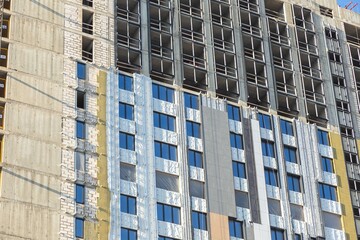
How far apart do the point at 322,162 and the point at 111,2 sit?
28.7 meters

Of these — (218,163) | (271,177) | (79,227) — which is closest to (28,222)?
(79,227)

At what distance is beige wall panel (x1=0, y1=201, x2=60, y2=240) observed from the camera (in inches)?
3696

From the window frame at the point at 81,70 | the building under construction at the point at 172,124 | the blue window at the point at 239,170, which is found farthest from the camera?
the blue window at the point at 239,170

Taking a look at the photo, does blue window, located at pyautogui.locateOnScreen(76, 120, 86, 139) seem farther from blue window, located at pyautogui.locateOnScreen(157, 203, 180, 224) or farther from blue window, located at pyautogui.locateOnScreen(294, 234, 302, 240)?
blue window, located at pyautogui.locateOnScreen(294, 234, 302, 240)

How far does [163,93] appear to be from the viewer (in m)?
111

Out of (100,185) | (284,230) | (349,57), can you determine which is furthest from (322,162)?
(100,185)

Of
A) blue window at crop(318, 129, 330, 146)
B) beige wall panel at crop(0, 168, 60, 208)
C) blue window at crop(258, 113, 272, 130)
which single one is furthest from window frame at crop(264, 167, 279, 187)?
beige wall panel at crop(0, 168, 60, 208)

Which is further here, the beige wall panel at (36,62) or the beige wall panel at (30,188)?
the beige wall panel at (36,62)

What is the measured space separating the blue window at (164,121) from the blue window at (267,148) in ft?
34.8

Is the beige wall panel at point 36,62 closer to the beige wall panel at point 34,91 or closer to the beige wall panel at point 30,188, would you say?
the beige wall panel at point 34,91

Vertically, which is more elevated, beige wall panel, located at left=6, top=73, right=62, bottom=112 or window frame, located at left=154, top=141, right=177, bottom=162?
beige wall panel, located at left=6, top=73, right=62, bottom=112

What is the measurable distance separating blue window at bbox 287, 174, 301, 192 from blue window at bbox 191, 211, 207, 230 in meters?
12.0

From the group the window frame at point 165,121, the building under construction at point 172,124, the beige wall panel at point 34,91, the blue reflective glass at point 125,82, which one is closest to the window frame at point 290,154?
the building under construction at point 172,124

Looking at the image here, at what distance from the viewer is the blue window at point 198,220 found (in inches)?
4070
